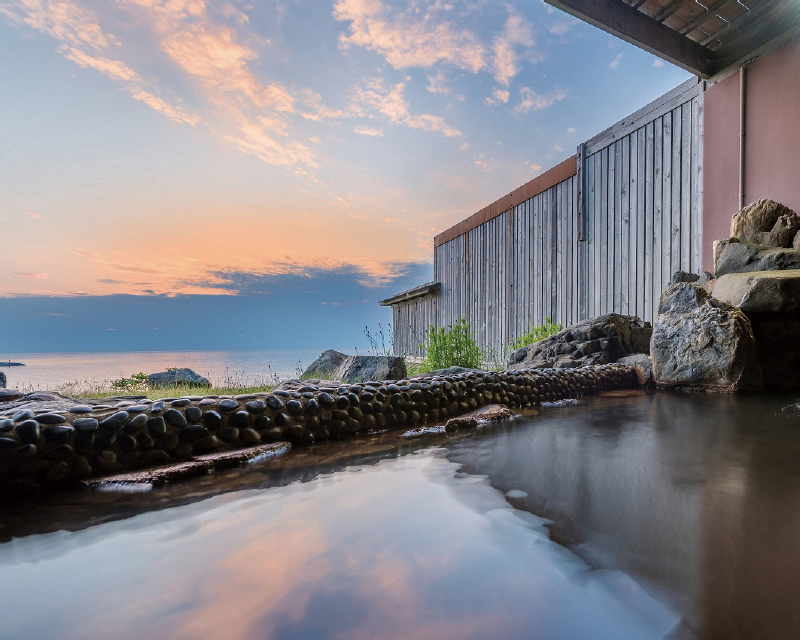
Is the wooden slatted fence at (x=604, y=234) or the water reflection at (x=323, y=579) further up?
the wooden slatted fence at (x=604, y=234)

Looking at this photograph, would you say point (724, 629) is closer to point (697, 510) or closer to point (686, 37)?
point (697, 510)

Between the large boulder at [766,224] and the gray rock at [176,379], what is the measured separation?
723 centimetres

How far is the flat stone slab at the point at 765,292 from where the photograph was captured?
8.73ft

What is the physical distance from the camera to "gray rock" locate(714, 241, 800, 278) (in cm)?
308

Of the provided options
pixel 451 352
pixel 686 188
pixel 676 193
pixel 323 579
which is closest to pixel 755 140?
pixel 686 188

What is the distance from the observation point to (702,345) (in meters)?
2.80

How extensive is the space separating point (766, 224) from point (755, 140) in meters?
0.87

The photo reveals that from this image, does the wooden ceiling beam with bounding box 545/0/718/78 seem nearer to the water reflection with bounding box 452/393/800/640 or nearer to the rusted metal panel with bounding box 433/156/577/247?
the rusted metal panel with bounding box 433/156/577/247

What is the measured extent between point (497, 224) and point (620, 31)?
12.4 feet

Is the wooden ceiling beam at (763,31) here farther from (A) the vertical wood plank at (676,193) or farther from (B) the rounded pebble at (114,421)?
(B) the rounded pebble at (114,421)

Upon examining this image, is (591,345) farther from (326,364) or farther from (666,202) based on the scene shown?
(326,364)

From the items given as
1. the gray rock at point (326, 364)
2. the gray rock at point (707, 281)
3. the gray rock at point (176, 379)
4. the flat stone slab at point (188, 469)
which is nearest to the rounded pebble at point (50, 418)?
the flat stone slab at point (188, 469)

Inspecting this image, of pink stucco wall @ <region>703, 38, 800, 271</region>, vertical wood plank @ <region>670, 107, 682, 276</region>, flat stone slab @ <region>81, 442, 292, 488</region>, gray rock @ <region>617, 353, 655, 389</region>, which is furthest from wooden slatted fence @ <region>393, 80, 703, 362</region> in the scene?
flat stone slab @ <region>81, 442, 292, 488</region>

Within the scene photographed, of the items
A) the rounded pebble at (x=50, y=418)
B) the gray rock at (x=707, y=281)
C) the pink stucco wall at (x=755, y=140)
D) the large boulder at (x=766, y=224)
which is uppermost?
the pink stucco wall at (x=755, y=140)
